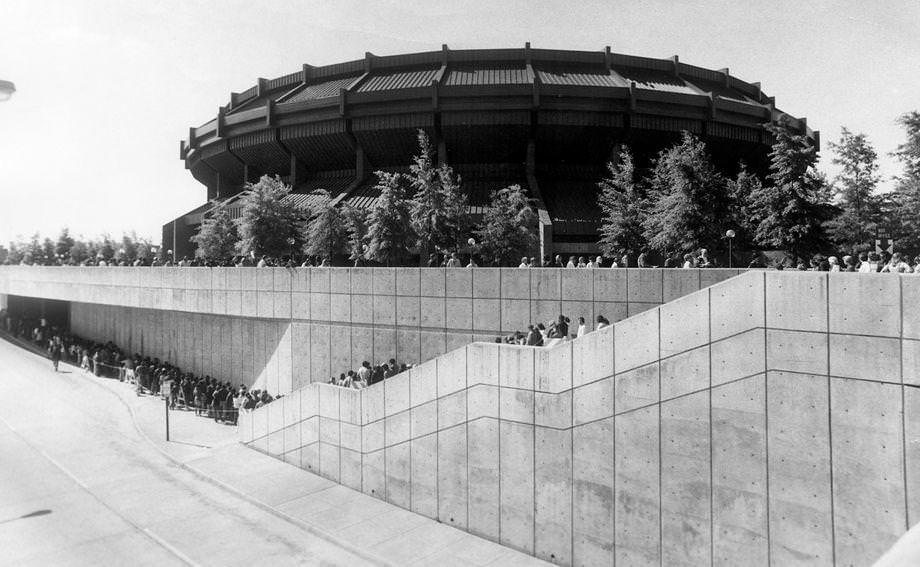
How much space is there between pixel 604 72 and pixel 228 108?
104 feet

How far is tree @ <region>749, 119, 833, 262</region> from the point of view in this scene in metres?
20.6

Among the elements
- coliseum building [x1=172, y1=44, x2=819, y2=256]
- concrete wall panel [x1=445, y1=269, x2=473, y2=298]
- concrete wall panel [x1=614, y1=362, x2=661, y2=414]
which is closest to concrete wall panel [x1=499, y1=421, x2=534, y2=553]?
concrete wall panel [x1=614, y1=362, x2=661, y2=414]

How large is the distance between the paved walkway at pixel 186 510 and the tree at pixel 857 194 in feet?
70.7

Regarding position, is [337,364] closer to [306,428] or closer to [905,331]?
[306,428]

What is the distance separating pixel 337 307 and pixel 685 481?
45.9 feet

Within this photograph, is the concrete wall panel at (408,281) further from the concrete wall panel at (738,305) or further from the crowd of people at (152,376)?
the concrete wall panel at (738,305)

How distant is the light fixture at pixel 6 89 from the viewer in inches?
266

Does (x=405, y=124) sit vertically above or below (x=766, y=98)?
below

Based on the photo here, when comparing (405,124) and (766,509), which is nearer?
(766,509)

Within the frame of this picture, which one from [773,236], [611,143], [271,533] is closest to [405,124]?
[611,143]

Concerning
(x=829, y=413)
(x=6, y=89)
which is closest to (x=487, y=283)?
(x=829, y=413)

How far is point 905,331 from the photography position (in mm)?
7793

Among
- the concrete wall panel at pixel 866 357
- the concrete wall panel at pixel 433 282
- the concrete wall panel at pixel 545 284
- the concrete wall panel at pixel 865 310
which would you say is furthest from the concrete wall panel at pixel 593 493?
the concrete wall panel at pixel 433 282

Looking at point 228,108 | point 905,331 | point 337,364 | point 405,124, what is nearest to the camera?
point 905,331
